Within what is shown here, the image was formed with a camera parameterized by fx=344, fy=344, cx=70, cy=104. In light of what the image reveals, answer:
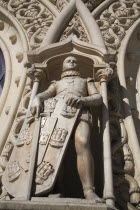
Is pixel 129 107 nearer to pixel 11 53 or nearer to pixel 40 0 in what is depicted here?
pixel 11 53

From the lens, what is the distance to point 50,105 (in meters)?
4.27

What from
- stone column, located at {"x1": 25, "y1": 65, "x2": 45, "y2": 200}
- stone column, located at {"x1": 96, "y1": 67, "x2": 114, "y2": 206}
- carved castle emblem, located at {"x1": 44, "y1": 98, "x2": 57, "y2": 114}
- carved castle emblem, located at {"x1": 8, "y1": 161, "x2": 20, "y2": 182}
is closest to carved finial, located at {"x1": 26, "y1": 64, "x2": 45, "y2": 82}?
stone column, located at {"x1": 25, "y1": 65, "x2": 45, "y2": 200}

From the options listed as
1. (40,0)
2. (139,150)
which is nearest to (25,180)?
(139,150)

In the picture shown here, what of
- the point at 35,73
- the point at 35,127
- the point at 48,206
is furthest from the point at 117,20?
the point at 48,206

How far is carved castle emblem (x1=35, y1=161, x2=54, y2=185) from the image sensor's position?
363 centimetres

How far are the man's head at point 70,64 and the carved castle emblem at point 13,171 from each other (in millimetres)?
1576

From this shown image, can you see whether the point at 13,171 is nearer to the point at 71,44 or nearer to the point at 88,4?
the point at 71,44

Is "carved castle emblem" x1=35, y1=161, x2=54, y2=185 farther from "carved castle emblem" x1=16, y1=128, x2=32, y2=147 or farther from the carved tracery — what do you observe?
the carved tracery

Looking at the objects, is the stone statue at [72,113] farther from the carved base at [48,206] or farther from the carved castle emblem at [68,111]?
the carved base at [48,206]

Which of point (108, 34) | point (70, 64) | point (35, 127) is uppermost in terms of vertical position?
point (108, 34)

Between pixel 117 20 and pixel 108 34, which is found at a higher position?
pixel 117 20

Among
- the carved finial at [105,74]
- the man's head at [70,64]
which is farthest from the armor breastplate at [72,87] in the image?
the carved finial at [105,74]

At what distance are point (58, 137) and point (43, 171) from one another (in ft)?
1.46

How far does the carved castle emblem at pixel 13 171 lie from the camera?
12.2ft
